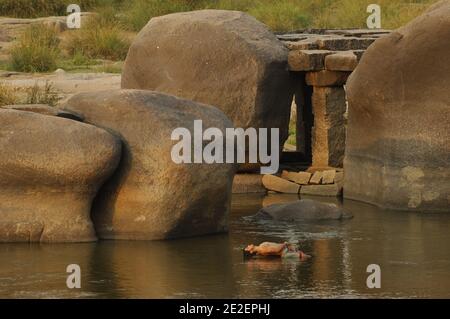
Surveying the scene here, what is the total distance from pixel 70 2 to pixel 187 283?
58.6 feet

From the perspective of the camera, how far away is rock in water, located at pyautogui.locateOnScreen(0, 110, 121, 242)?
1235 centimetres

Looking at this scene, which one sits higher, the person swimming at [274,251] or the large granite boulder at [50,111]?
the large granite boulder at [50,111]

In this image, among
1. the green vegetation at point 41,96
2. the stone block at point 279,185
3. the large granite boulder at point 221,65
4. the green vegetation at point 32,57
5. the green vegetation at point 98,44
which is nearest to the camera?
the large granite boulder at point 221,65

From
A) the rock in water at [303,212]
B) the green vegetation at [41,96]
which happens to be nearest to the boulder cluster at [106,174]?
the rock in water at [303,212]

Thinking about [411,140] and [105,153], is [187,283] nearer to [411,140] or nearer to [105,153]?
[105,153]

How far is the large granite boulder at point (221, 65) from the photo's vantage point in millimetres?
15789

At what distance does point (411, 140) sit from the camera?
47.1 ft

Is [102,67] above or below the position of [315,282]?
above

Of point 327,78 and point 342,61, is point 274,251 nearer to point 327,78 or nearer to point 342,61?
point 342,61

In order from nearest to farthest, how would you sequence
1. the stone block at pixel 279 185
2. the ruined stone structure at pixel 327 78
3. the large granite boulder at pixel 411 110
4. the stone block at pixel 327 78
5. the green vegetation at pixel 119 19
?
the large granite boulder at pixel 411 110
the stone block at pixel 279 185
the ruined stone structure at pixel 327 78
the stone block at pixel 327 78
the green vegetation at pixel 119 19

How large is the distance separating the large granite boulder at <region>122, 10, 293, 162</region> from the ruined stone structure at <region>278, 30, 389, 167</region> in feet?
1.01

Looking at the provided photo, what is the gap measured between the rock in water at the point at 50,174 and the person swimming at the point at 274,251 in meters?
1.35

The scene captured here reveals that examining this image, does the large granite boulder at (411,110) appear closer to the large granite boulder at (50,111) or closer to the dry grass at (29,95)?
the large granite boulder at (50,111)
